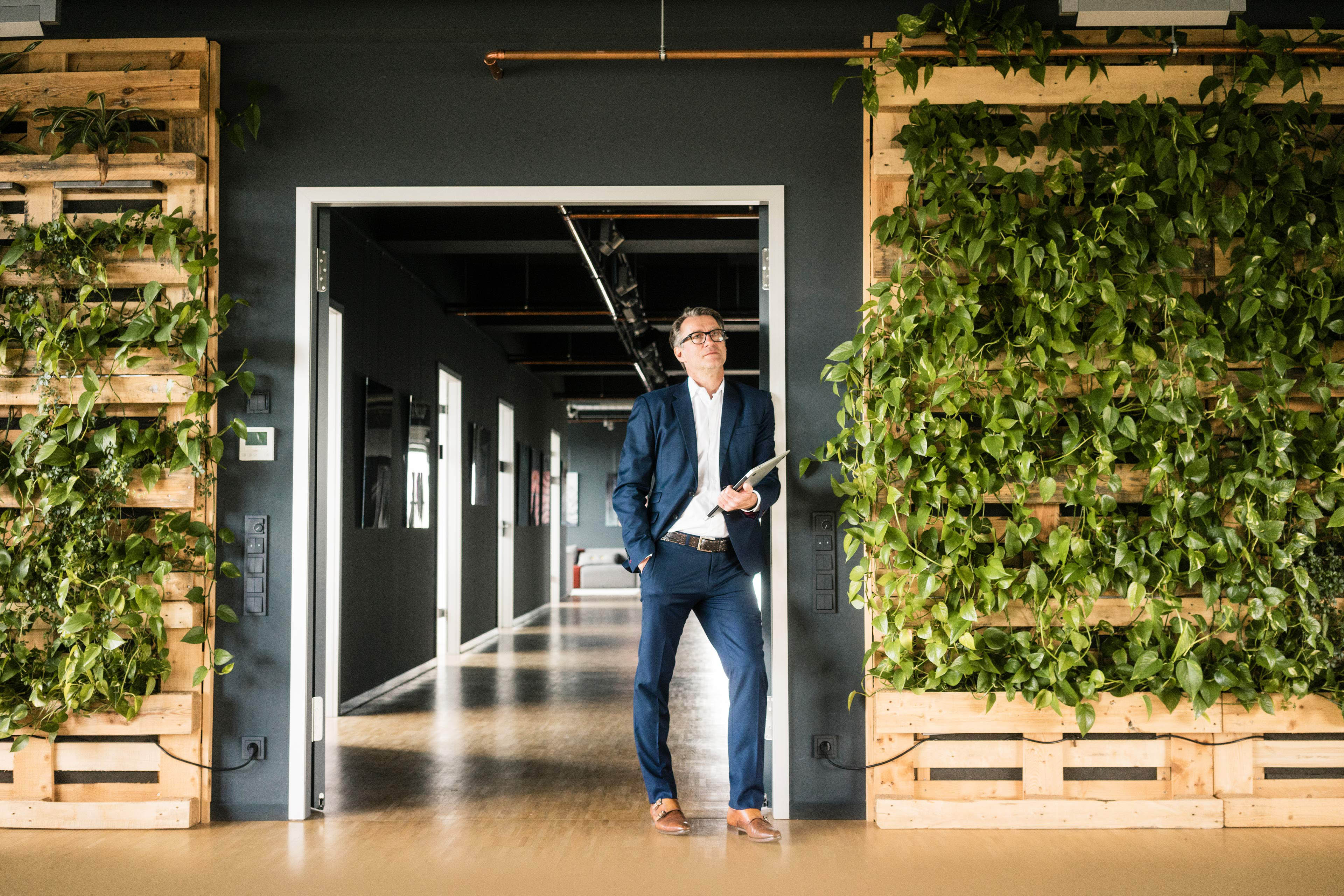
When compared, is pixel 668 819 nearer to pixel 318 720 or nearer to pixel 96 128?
pixel 318 720

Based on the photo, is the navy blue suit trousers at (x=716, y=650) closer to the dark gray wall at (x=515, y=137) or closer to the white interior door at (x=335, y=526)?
the dark gray wall at (x=515, y=137)

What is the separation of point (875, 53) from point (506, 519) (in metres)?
8.54

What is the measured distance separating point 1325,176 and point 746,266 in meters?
6.28

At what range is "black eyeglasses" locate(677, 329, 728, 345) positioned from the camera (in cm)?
341

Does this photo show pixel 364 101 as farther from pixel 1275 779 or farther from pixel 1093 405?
pixel 1275 779

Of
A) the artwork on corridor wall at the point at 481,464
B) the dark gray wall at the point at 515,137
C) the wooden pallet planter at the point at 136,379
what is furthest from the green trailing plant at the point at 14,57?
the artwork on corridor wall at the point at 481,464

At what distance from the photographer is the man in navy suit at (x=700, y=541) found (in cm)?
328

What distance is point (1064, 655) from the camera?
327 centimetres

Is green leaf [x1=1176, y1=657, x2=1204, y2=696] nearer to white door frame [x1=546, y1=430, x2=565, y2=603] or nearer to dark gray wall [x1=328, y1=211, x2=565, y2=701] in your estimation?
dark gray wall [x1=328, y1=211, x2=565, y2=701]

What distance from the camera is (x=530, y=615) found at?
41.3 ft

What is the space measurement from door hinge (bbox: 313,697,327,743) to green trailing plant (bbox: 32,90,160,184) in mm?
1952

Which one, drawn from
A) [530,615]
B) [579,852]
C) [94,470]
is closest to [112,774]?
[94,470]

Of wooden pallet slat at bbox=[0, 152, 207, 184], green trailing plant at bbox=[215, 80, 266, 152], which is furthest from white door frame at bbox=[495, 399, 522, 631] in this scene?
wooden pallet slat at bbox=[0, 152, 207, 184]

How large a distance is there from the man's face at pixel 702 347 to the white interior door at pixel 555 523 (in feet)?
37.9
